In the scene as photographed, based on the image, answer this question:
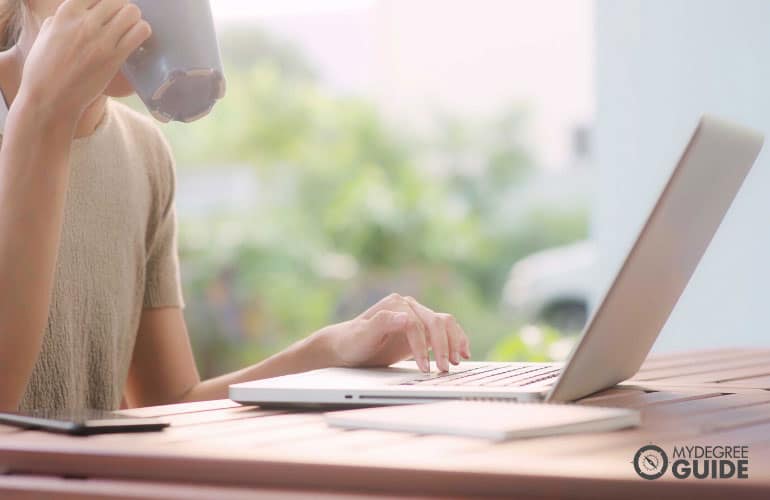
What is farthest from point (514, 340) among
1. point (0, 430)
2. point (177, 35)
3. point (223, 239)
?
point (223, 239)

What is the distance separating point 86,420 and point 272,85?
809 cm

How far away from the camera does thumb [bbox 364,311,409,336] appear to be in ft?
3.24

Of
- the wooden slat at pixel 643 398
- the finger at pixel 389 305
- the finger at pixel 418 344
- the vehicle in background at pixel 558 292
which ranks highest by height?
the vehicle in background at pixel 558 292

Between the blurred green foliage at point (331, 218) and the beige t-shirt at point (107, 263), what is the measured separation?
15.9 ft

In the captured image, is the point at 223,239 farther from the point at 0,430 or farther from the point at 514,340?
the point at 0,430

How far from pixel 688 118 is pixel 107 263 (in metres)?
1.36

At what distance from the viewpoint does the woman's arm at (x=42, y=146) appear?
90 cm

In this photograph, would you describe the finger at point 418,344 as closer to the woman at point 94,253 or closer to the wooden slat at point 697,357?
the woman at point 94,253

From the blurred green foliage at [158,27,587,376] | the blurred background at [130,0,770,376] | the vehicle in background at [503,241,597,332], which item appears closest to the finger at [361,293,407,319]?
the blurred background at [130,0,770,376]

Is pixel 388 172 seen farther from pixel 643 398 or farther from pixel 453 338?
pixel 643 398

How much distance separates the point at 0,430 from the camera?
0.71 m

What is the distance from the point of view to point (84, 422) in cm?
68

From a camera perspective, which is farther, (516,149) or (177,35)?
(516,149)

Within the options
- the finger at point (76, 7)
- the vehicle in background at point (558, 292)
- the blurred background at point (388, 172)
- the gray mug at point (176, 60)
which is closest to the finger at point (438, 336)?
the gray mug at point (176, 60)
